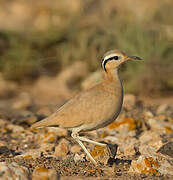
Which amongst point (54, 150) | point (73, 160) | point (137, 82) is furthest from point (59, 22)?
point (73, 160)

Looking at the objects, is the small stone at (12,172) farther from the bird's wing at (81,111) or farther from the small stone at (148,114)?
the small stone at (148,114)

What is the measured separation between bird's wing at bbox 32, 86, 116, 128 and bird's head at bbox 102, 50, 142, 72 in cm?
34

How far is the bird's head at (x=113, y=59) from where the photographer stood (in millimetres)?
3953

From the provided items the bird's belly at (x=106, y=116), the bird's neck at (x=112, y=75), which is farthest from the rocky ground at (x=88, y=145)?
the bird's neck at (x=112, y=75)

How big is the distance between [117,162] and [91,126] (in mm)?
439

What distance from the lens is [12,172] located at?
289cm

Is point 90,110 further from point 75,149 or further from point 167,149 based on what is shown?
point 167,149

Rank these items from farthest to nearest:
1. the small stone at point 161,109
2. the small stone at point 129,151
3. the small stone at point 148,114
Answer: the small stone at point 161,109 < the small stone at point 148,114 < the small stone at point 129,151

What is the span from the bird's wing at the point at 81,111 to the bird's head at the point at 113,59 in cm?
34

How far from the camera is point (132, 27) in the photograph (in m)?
7.94

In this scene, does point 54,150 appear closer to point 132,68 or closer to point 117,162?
point 117,162

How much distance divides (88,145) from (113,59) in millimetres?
1167

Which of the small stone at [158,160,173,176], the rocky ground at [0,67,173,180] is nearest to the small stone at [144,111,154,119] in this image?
the rocky ground at [0,67,173,180]

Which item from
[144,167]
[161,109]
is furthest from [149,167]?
[161,109]
